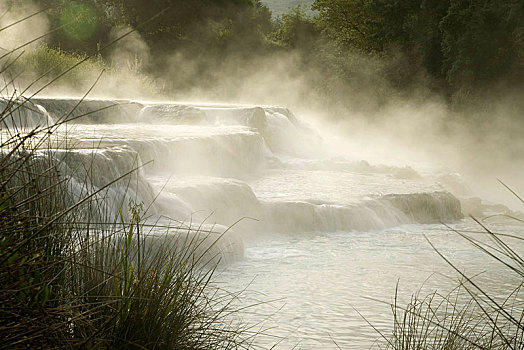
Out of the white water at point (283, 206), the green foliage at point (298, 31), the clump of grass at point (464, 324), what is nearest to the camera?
the clump of grass at point (464, 324)

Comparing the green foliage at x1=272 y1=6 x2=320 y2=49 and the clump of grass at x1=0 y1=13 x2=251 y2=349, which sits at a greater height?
the green foliage at x1=272 y1=6 x2=320 y2=49

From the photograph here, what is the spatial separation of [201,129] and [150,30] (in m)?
14.9

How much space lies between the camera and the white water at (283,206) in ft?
15.3

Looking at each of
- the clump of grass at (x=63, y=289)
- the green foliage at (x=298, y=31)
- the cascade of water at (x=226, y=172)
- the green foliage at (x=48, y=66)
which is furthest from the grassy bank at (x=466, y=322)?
the green foliage at (x=298, y=31)

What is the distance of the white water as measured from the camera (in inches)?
183

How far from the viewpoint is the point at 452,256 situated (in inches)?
262

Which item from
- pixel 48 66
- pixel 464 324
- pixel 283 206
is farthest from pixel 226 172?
pixel 464 324

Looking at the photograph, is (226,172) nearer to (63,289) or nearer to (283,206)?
(283,206)

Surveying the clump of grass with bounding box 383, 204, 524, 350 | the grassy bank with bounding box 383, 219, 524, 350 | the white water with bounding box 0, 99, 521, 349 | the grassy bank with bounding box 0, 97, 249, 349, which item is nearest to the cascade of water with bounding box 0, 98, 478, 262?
the white water with bounding box 0, 99, 521, 349

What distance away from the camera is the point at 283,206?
8.12 m

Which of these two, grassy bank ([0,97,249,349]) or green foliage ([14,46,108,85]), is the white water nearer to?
grassy bank ([0,97,249,349])

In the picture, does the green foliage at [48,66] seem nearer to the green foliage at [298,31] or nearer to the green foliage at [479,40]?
the green foliage at [479,40]

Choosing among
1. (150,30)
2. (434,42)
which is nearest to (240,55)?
(150,30)

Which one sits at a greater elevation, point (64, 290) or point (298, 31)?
point (298, 31)
